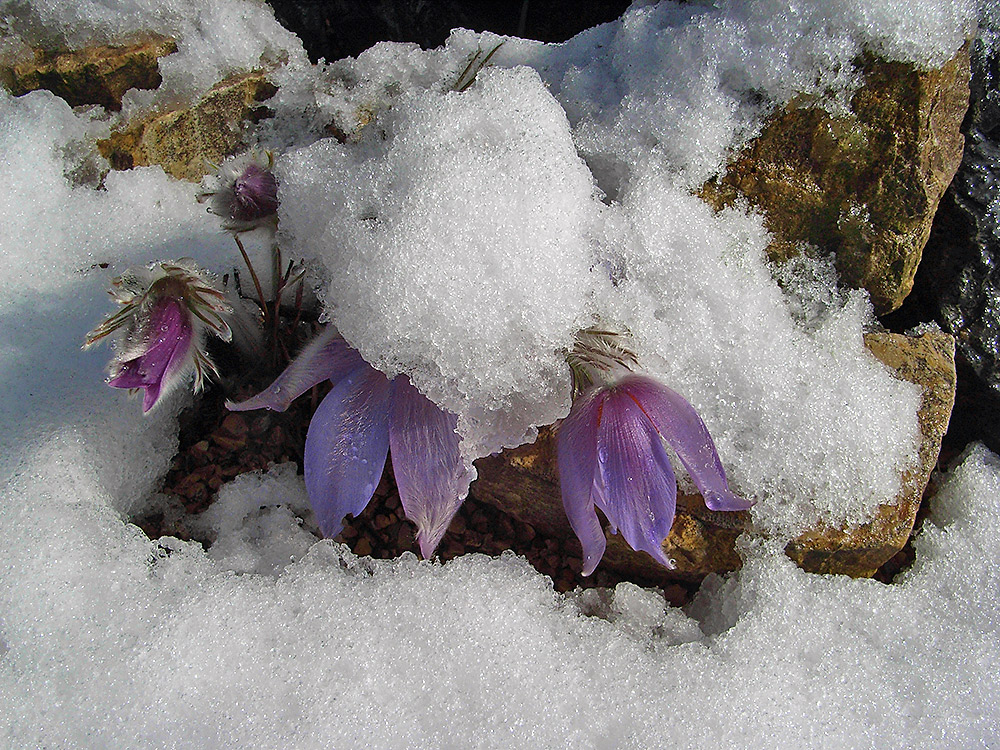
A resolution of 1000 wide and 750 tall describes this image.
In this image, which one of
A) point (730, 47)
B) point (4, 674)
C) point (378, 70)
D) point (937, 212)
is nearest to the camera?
point (4, 674)

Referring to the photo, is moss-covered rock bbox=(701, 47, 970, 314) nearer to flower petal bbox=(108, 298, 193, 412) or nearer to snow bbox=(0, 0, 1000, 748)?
snow bbox=(0, 0, 1000, 748)

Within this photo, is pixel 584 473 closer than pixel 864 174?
Yes

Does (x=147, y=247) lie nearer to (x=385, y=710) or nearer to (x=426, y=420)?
(x=426, y=420)

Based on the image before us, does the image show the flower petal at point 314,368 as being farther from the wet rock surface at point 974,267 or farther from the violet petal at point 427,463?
the wet rock surface at point 974,267

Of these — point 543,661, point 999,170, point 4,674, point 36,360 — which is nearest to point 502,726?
point 543,661

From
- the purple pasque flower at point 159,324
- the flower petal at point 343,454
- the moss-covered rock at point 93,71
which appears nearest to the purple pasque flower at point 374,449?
the flower petal at point 343,454

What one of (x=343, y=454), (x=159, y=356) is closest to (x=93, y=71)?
(x=159, y=356)

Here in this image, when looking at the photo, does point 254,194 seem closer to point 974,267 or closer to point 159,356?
point 159,356
